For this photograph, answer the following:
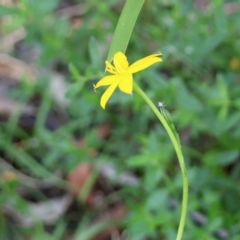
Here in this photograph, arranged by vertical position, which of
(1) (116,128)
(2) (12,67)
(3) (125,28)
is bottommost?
(3) (125,28)

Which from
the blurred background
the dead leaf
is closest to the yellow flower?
the blurred background

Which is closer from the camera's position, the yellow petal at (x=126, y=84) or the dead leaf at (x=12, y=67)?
the yellow petal at (x=126, y=84)

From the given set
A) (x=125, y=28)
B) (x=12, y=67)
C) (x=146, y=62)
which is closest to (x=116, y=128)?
(x=12, y=67)

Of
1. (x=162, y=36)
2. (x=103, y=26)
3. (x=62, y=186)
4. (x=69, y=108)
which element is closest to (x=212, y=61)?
(x=162, y=36)

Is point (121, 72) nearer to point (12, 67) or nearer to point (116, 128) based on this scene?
point (116, 128)

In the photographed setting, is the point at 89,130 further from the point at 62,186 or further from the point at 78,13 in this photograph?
the point at 78,13

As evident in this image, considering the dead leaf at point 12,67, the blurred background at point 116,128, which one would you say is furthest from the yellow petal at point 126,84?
the dead leaf at point 12,67

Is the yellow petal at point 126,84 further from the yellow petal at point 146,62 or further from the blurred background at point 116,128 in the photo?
the blurred background at point 116,128
